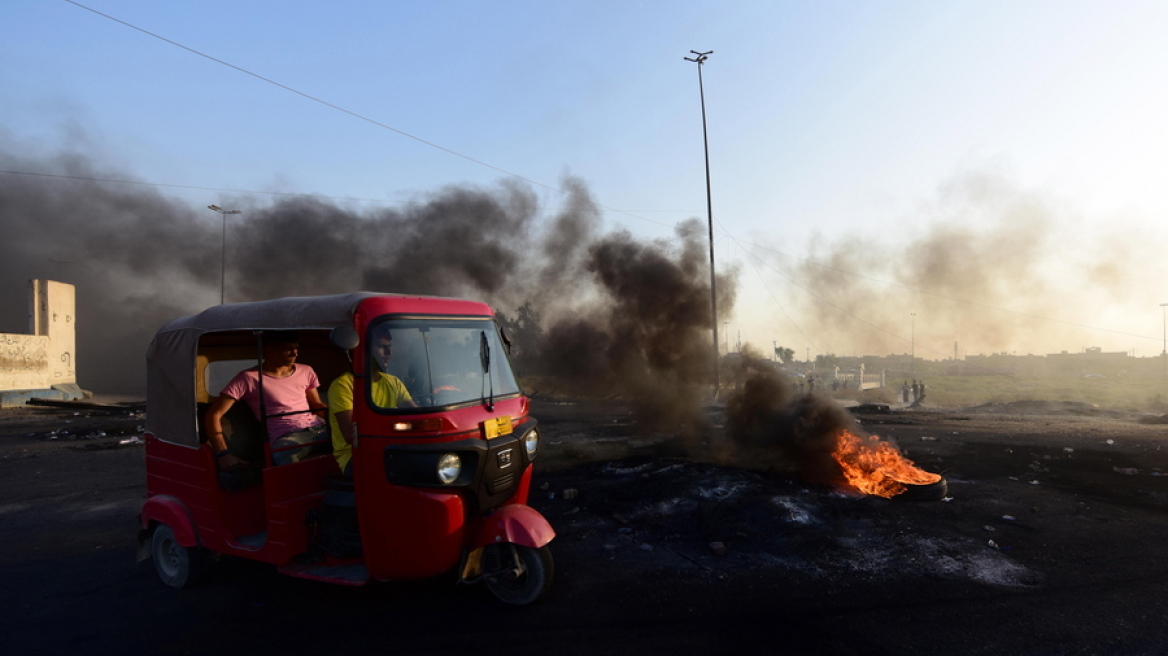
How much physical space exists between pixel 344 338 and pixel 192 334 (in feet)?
6.69

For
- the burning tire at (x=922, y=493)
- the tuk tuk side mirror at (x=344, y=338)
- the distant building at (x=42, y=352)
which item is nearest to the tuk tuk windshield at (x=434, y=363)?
the tuk tuk side mirror at (x=344, y=338)

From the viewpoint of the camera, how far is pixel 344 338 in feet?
12.4

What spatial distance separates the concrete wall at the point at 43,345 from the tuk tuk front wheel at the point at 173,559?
29329 millimetres

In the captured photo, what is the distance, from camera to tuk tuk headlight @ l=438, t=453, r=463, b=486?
391 cm

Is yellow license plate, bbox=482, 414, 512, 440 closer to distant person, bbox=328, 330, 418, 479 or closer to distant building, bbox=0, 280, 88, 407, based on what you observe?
distant person, bbox=328, 330, 418, 479

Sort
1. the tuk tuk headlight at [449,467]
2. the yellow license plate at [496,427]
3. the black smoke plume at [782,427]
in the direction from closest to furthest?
the tuk tuk headlight at [449,467] → the yellow license plate at [496,427] → the black smoke plume at [782,427]

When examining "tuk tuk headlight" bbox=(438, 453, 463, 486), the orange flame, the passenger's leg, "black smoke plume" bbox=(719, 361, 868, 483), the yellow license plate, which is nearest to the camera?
"tuk tuk headlight" bbox=(438, 453, 463, 486)

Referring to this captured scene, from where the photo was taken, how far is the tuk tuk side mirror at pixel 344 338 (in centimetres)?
375

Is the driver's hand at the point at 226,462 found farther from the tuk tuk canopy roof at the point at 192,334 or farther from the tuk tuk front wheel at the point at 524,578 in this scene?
the tuk tuk front wheel at the point at 524,578

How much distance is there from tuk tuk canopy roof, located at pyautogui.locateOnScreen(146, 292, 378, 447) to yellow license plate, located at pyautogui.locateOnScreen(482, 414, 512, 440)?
1.21 meters

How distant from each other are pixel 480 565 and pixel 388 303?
6.75ft

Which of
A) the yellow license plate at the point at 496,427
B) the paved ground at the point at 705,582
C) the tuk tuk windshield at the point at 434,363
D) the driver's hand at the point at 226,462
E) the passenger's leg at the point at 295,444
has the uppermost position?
the tuk tuk windshield at the point at 434,363

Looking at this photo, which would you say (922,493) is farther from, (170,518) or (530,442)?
(170,518)

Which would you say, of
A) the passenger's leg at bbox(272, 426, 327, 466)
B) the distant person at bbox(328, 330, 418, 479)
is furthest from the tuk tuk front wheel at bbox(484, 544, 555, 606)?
the passenger's leg at bbox(272, 426, 327, 466)
